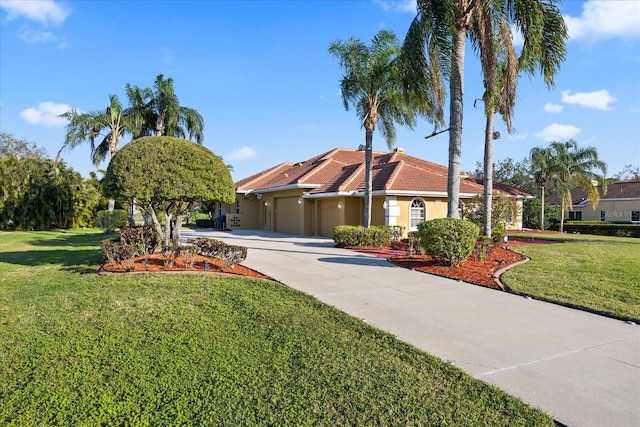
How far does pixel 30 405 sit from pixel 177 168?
291 inches

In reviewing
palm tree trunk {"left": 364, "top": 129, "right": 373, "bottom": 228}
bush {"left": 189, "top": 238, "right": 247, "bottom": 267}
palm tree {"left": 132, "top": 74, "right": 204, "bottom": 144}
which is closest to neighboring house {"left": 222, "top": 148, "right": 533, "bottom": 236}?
palm tree trunk {"left": 364, "top": 129, "right": 373, "bottom": 228}

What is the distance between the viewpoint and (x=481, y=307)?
7.18 metres

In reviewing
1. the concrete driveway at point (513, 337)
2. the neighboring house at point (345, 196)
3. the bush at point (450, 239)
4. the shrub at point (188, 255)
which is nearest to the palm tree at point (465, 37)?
the bush at point (450, 239)

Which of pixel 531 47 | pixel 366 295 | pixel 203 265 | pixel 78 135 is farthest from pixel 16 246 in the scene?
pixel 531 47

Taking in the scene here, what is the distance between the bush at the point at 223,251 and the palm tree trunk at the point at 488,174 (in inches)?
426

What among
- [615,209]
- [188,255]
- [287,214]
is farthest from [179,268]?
[615,209]

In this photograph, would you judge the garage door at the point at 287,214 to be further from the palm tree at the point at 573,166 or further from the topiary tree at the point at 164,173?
the palm tree at the point at 573,166

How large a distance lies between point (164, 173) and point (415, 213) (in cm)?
1434

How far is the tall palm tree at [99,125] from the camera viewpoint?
24.0 metres

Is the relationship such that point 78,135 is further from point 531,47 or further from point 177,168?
point 531,47

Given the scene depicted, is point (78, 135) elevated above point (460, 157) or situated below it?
above

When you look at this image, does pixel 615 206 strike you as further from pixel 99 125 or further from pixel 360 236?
pixel 99 125

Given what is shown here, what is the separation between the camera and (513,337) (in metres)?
5.57

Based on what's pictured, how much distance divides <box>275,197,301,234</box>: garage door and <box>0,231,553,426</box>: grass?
18.2 m
